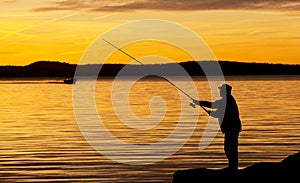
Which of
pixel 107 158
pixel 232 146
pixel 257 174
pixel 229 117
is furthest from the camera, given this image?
pixel 107 158

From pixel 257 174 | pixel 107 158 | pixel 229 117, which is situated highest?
pixel 229 117

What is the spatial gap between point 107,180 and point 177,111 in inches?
1512

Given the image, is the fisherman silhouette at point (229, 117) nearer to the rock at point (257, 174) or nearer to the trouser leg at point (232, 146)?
the trouser leg at point (232, 146)

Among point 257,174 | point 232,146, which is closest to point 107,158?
point 232,146

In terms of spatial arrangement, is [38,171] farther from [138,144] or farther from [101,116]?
[101,116]

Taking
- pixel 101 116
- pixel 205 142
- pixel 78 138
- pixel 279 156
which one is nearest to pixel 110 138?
pixel 78 138

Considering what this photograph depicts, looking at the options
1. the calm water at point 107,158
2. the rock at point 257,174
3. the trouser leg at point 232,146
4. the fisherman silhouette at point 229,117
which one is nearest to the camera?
the rock at point 257,174

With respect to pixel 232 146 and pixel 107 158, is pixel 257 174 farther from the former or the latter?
pixel 107 158

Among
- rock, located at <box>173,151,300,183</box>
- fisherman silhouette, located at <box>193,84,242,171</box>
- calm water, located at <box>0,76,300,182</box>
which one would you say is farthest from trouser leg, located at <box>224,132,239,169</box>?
calm water, located at <box>0,76,300,182</box>

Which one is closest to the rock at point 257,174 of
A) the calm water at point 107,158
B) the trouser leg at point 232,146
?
the trouser leg at point 232,146

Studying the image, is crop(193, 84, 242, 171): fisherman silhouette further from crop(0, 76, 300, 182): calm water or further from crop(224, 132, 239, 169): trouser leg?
crop(0, 76, 300, 182): calm water

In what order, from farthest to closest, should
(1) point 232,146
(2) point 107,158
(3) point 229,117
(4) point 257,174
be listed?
(2) point 107,158, (1) point 232,146, (3) point 229,117, (4) point 257,174

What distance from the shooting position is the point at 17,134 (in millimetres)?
43219

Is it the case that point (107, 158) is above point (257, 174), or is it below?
below
